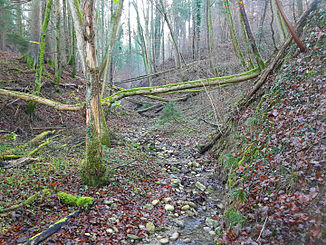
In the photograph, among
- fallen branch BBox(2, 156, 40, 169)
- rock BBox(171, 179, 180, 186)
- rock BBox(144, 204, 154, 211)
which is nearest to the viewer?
rock BBox(144, 204, 154, 211)

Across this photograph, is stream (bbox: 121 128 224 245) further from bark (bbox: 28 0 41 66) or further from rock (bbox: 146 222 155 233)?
bark (bbox: 28 0 41 66)

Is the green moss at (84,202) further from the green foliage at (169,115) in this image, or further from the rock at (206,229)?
the green foliage at (169,115)

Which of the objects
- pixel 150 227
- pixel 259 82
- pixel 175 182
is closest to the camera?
pixel 150 227

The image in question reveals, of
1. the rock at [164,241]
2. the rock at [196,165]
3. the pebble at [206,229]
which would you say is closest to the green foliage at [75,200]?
the rock at [164,241]

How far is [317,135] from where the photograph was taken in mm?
3672

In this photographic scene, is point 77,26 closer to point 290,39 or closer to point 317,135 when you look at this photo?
point 317,135

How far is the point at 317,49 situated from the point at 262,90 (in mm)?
1845

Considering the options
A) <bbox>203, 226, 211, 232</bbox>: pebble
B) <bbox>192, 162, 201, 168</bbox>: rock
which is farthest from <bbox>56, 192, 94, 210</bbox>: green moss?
<bbox>192, 162, 201, 168</bbox>: rock

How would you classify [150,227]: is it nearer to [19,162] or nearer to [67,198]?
[67,198]

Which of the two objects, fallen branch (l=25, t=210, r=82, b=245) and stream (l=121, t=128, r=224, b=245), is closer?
fallen branch (l=25, t=210, r=82, b=245)

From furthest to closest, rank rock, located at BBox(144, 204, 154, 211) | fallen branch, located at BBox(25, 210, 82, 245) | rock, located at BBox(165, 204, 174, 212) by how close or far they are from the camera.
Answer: rock, located at BBox(165, 204, 174, 212), rock, located at BBox(144, 204, 154, 211), fallen branch, located at BBox(25, 210, 82, 245)

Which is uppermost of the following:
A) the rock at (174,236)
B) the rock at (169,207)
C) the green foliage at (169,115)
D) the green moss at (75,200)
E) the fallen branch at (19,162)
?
the green foliage at (169,115)

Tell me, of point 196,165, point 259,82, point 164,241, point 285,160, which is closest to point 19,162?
point 164,241

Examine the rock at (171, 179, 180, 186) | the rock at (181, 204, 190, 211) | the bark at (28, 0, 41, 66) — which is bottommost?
the rock at (181, 204, 190, 211)
